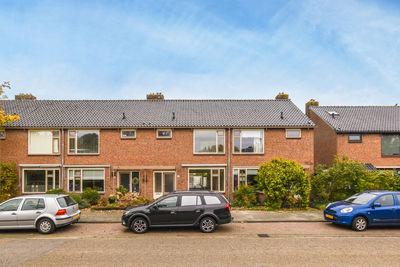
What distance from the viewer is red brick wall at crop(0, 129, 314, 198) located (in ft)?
58.4

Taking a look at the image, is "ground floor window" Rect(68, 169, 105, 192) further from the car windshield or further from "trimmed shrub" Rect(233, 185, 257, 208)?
the car windshield

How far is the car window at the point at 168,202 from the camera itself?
34.6 feet

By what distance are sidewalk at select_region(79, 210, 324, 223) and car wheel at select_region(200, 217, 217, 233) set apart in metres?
2.31

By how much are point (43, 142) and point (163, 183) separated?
837cm

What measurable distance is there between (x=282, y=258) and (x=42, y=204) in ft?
29.3

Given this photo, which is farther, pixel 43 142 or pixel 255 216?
pixel 43 142

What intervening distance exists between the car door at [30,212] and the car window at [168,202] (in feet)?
14.8

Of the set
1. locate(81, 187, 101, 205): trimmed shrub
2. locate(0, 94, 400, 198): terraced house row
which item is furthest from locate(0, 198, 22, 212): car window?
locate(0, 94, 400, 198): terraced house row

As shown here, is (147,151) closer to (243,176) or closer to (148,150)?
(148,150)

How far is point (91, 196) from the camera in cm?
1670

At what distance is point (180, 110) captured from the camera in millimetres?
20391

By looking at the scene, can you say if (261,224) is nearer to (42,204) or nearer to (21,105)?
(42,204)

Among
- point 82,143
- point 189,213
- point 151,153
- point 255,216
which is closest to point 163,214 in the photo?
point 189,213

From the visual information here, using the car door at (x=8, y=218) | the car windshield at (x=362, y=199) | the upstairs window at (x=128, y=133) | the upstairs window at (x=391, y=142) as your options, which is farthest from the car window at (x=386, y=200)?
the car door at (x=8, y=218)
